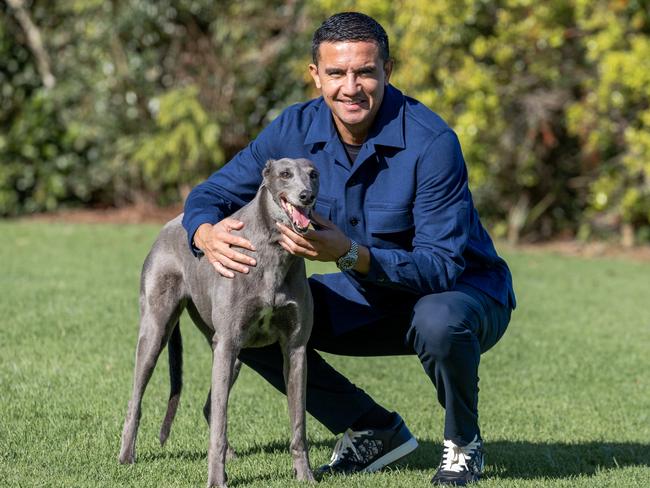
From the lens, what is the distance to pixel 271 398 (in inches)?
257

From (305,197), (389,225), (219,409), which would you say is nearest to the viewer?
(305,197)

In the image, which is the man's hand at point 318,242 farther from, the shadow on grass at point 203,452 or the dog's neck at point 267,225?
the shadow on grass at point 203,452

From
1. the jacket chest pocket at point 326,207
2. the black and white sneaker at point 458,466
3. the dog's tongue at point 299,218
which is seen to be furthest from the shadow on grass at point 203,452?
the dog's tongue at point 299,218

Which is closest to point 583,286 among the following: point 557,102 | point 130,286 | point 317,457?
point 557,102

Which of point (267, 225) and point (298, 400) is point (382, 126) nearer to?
point (267, 225)

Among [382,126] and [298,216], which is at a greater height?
[382,126]

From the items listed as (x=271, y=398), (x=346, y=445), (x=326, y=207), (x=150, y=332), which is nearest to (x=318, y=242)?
(x=326, y=207)

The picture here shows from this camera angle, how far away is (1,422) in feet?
18.6

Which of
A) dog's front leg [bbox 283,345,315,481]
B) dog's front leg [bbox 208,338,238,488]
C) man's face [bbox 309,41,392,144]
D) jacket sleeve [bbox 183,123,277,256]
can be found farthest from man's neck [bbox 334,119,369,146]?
dog's front leg [bbox 208,338,238,488]

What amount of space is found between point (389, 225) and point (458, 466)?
103 centimetres

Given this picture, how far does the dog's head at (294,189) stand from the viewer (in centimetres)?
426

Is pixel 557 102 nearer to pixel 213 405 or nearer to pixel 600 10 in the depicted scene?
pixel 600 10

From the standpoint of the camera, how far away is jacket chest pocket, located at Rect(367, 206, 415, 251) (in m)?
4.76

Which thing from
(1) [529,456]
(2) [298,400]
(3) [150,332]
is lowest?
(1) [529,456]
